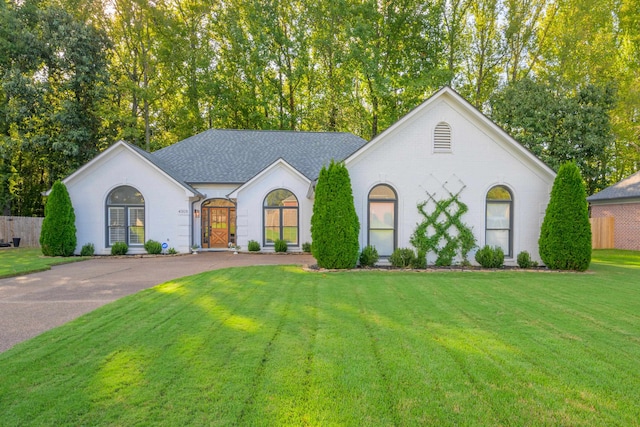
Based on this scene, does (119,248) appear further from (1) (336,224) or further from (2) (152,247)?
(1) (336,224)

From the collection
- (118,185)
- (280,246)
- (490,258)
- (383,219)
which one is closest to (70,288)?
(118,185)

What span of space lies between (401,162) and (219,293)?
784 cm

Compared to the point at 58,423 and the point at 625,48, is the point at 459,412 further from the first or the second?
the point at 625,48

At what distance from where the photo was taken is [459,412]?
3361 millimetres

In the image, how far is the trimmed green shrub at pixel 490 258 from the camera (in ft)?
42.2

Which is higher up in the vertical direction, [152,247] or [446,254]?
[446,254]

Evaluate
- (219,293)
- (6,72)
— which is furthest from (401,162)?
(6,72)

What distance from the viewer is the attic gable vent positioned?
13.4 metres

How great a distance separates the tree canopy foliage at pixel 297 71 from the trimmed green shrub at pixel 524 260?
1537cm

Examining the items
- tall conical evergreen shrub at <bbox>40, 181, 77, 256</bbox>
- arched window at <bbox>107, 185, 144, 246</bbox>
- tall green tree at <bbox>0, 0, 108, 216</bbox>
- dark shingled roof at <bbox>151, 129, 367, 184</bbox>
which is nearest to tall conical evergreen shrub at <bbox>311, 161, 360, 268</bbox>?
dark shingled roof at <bbox>151, 129, 367, 184</bbox>

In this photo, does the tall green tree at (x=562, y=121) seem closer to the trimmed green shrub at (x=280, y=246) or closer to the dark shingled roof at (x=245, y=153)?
the dark shingled roof at (x=245, y=153)

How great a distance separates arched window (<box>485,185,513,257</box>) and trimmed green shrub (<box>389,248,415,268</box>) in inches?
116

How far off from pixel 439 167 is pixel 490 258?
137 inches

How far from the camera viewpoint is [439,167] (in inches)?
527
